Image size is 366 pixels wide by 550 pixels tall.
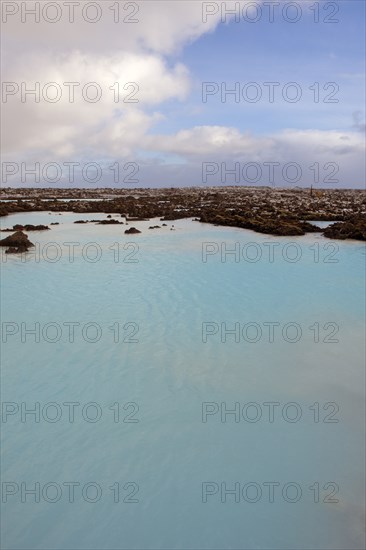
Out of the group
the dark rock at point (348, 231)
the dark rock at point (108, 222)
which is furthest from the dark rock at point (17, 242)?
the dark rock at point (348, 231)

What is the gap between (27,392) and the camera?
703 cm

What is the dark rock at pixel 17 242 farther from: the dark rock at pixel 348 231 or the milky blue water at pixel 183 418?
the dark rock at pixel 348 231

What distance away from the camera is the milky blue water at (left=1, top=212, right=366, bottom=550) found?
468 cm

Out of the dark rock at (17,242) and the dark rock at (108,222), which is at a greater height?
the dark rock at (108,222)

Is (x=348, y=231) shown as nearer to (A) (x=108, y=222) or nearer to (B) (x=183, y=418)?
(A) (x=108, y=222)

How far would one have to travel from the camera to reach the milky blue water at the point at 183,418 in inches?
184

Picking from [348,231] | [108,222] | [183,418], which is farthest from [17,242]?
[348,231]

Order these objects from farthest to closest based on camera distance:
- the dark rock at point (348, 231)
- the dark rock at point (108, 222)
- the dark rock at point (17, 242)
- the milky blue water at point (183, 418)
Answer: the dark rock at point (108, 222), the dark rock at point (348, 231), the dark rock at point (17, 242), the milky blue water at point (183, 418)

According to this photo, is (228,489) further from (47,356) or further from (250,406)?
(47,356)

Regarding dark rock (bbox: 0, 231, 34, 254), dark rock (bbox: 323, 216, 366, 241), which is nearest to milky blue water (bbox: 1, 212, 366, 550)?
dark rock (bbox: 0, 231, 34, 254)

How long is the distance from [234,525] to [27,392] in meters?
3.89

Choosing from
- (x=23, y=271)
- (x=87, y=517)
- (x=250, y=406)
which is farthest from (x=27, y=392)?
(x=23, y=271)

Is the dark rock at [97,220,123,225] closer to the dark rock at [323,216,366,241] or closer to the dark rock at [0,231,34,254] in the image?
the dark rock at [0,231,34,254]

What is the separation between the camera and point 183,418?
649cm
